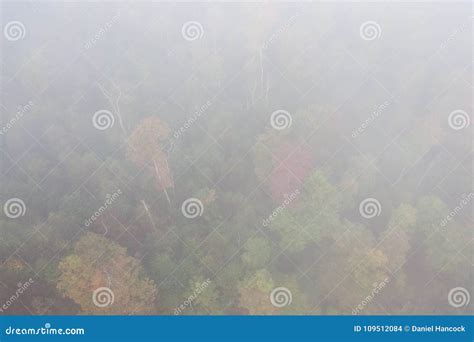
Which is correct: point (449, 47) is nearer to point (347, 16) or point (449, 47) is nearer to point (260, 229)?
point (347, 16)

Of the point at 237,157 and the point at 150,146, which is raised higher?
the point at 237,157

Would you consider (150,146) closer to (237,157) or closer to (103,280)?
(237,157)

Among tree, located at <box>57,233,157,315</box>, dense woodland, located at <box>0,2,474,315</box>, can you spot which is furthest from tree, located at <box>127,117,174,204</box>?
tree, located at <box>57,233,157,315</box>

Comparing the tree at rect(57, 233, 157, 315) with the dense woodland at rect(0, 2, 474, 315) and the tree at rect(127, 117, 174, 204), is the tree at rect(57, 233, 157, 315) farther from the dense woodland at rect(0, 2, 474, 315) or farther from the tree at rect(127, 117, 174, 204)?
the tree at rect(127, 117, 174, 204)

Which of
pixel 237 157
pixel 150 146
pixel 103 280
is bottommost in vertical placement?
pixel 103 280

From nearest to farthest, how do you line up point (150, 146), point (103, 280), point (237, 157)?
point (103, 280) < point (150, 146) < point (237, 157)

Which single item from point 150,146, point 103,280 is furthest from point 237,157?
point 103,280

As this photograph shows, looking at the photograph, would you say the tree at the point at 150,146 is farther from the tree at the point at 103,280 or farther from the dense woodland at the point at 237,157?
the tree at the point at 103,280
